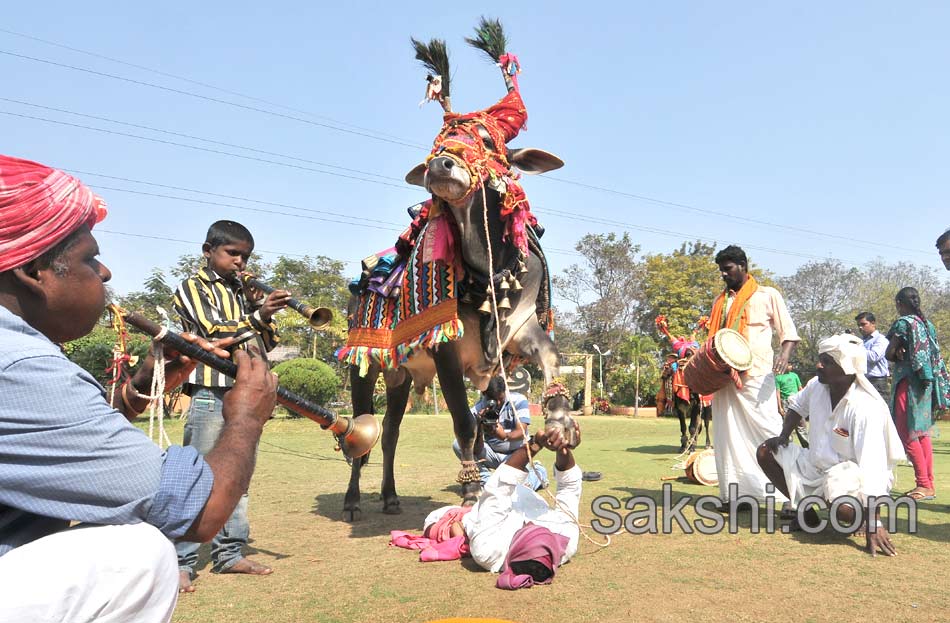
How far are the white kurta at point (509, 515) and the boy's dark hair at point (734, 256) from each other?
11.0 feet

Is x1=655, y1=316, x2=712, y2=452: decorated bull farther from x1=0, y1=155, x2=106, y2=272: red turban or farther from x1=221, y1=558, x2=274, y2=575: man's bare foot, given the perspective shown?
x1=0, y1=155, x2=106, y2=272: red turban

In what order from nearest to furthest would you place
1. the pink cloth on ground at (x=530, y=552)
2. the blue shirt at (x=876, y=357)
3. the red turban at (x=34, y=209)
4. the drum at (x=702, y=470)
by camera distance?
the red turban at (x=34, y=209), the pink cloth on ground at (x=530, y=552), the drum at (x=702, y=470), the blue shirt at (x=876, y=357)

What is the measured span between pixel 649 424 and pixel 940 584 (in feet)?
54.6

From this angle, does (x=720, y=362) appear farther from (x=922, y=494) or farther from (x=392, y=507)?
(x=392, y=507)

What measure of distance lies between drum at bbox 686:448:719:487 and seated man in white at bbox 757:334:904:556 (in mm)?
2173

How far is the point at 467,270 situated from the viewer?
556 cm

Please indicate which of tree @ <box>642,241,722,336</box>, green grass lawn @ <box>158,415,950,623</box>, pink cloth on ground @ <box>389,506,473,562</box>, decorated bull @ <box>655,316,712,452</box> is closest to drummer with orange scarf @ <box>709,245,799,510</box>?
green grass lawn @ <box>158,415,950,623</box>

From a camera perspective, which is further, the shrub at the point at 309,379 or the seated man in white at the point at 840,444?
the shrub at the point at 309,379

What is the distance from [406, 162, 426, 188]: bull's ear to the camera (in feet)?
20.3

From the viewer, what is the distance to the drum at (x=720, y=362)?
6.32 m

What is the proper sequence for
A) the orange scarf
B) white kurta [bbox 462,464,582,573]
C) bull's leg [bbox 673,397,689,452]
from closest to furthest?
white kurta [bbox 462,464,582,573] → the orange scarf → bull's leg [bbox 673,397,689,452]

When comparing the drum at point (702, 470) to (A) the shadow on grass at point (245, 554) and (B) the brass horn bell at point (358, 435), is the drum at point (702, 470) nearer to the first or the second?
(A) the shadow on grass at point (245, 554)

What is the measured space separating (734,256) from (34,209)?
20.5 ft

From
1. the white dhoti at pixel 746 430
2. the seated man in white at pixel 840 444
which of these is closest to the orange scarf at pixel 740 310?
the white dhoti at pixel 746 430
